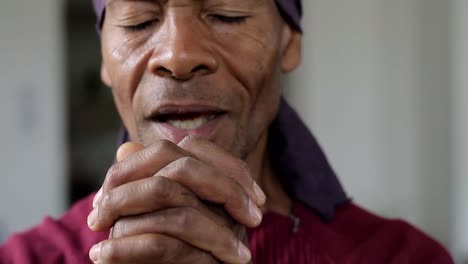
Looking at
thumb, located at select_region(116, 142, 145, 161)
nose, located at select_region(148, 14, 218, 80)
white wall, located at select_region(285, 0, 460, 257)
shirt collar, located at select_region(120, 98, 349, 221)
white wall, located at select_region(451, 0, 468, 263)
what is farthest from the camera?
white wall, located at select_region(285, 0, 460, 257)

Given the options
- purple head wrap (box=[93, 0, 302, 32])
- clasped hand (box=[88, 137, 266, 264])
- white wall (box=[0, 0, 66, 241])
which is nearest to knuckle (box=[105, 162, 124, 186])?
clasped hand (box=[88, 137, 266, 264])

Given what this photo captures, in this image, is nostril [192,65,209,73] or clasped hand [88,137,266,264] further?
nostril [192,65,209,73]

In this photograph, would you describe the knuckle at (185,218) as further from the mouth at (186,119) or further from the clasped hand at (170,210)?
the mouth at (186,119)

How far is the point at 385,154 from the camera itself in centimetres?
340

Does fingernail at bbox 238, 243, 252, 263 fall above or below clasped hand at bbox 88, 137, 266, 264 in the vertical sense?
below

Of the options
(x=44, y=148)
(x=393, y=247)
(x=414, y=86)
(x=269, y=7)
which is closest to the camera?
(x=269, y=7)

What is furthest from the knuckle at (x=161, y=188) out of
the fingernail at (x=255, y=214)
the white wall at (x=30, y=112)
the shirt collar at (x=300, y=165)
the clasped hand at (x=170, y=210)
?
the white wall at (x=30, y=112)

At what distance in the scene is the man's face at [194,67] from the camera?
1.07m

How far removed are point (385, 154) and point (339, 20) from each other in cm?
72

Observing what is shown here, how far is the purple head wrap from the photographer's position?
1246 millimetres

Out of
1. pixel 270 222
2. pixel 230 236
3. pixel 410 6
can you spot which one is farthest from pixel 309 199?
pixel 410 6

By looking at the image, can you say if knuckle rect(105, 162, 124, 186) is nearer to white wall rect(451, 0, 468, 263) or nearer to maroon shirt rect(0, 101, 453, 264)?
maroon shirt rect(0, 101, 453, 264)

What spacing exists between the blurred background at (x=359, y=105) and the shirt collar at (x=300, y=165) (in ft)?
5.86

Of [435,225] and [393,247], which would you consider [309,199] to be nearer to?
[393,247]
